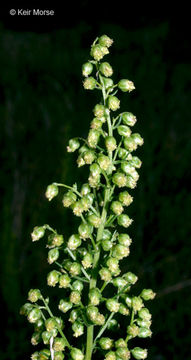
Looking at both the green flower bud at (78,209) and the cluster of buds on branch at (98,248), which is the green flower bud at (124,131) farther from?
the green flower bud at (78,209)

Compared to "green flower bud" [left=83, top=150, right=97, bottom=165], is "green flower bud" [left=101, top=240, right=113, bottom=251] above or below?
below

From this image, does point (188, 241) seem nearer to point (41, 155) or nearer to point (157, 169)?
point (157, 169)

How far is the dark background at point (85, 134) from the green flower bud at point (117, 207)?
2.20 m

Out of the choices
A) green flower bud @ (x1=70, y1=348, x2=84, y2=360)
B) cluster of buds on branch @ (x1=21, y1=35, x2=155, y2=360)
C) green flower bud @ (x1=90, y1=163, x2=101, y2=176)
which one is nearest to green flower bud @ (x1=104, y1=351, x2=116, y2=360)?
cluster of buds on branch @ (x1=21, y1=35, x2=155, y2=360)

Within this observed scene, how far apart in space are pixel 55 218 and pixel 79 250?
2.62m

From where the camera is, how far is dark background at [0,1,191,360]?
3.94 metres

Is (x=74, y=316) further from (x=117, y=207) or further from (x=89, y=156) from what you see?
(x=89, y=156)

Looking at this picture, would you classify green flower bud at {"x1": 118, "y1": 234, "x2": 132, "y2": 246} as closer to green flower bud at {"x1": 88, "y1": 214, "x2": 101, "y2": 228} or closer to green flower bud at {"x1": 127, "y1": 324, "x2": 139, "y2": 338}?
green flower bud at {"x1": 88, "y1": 214, "x2": 101, "y2": 228}

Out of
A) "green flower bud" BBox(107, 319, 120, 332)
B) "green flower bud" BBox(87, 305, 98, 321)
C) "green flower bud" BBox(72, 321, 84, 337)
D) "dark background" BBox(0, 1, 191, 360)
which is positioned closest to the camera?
"green flower bud" BBox(87, 305, 98, 321)

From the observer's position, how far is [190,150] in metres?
5.56

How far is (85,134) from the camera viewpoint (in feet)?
18.5

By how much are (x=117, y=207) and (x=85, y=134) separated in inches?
157

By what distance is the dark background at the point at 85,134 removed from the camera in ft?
12.9

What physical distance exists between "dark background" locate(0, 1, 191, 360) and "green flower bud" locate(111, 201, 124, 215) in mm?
2202
